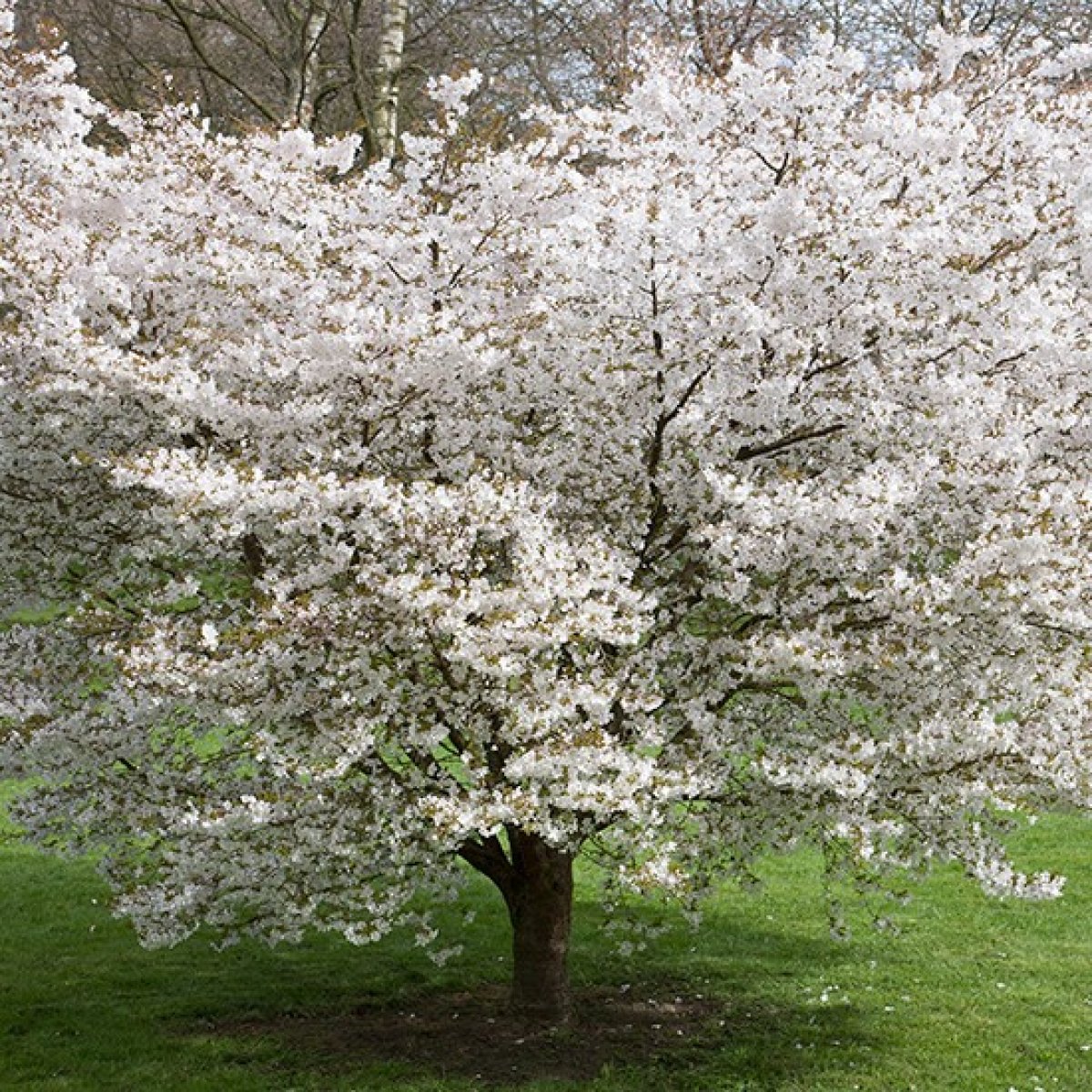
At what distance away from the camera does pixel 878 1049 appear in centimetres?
966

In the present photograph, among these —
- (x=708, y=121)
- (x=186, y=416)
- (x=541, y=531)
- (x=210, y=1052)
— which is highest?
(x=708, y=121)

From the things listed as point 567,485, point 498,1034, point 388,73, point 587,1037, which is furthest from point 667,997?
point 388,73

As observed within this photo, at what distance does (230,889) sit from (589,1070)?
2.72m

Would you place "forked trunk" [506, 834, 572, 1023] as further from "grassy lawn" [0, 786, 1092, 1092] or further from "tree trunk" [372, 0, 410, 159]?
"tree trunk" [372, 0, 410, 159]

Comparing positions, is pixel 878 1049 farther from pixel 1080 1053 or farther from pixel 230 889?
pixel 230 889

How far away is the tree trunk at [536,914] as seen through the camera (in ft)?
31.0

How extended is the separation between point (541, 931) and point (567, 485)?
3.46 m

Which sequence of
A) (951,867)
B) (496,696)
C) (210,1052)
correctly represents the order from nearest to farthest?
(496,696) → (210,1052) → (951,867)

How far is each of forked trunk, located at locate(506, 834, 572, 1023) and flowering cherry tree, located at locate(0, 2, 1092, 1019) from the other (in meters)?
0.49

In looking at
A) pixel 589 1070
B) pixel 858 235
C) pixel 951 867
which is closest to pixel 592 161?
pixel 951 867

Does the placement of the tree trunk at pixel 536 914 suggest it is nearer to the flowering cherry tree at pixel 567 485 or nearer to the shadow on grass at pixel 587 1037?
the shadow on grass at pixel 587 1037

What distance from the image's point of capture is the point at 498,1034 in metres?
9.70

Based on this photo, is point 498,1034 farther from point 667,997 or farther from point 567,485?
point 567,485

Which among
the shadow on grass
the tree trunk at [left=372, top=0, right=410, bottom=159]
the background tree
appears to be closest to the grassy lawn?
the shadow on grass
